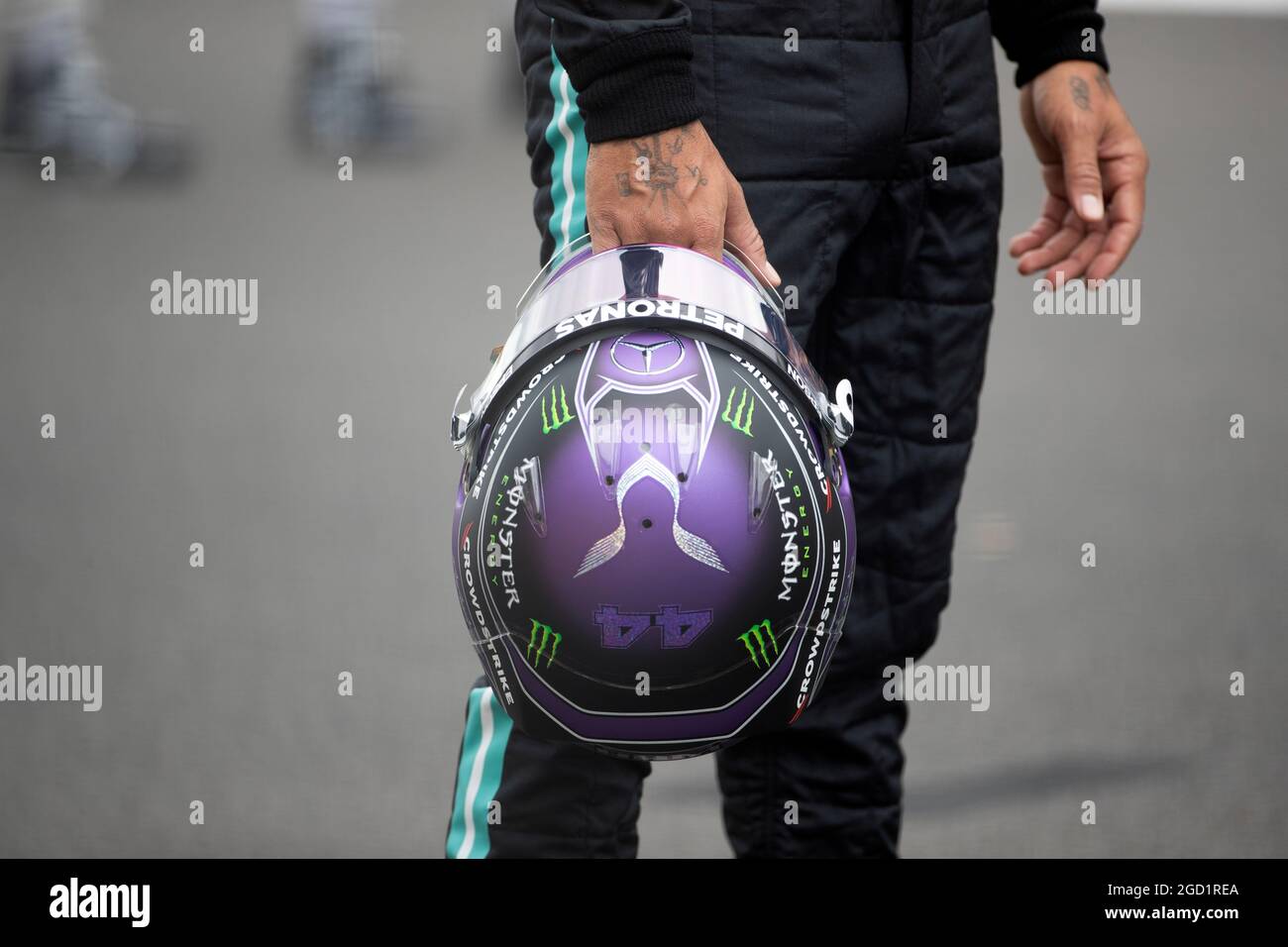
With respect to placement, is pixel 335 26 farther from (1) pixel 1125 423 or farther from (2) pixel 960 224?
(2) pixel 960 224

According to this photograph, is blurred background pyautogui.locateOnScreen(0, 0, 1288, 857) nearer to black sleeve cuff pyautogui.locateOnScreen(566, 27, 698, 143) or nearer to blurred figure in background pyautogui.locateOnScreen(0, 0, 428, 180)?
blurred figure in background pyautogui.locateOnScreen(0, 0, 428, 180)

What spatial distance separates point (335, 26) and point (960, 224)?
5924mm

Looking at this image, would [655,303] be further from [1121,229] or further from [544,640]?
[1121,229]

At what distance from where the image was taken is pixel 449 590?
349 centimetres

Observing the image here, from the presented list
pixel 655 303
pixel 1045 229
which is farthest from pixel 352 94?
pixel 655 303

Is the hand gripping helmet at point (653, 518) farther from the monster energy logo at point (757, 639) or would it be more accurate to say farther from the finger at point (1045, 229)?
the finger at point (1045, 229)

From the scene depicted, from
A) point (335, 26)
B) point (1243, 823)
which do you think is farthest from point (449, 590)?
point (335, 26)

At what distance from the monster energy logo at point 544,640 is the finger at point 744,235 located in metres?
0.43

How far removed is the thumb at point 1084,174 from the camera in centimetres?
212

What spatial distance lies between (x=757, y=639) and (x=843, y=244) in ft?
1.83

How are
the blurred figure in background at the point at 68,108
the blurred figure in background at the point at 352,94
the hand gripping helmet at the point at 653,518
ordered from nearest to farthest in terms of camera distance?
the hand gripping helmet at the point at 653,518
the blurred figure in background at the point at 68,108
the blurred figure in background at the point at 352,94

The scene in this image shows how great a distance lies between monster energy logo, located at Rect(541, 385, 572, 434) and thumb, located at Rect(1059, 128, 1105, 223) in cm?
89

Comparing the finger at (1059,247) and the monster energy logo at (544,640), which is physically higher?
the finger at (1059,247)

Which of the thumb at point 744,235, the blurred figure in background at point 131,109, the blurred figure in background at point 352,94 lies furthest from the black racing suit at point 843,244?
the blurred figure in background at point 352,94
